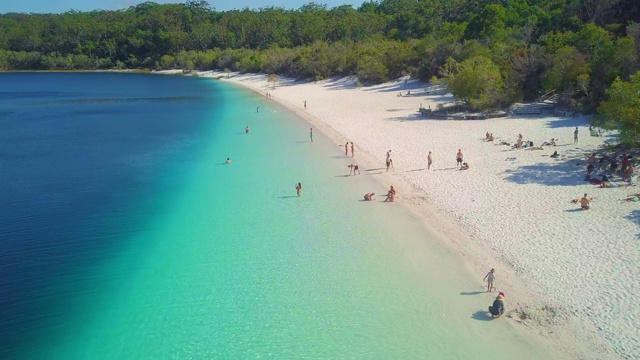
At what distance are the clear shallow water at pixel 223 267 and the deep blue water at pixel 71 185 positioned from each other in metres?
0.10

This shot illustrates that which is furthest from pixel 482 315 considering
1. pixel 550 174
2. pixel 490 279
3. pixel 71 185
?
pixel 71 185

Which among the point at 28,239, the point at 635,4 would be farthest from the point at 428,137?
the point at 635,4

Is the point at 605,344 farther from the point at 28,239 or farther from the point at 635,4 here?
the point at 635,4

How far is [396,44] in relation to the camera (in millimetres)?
76688

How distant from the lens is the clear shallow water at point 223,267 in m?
13.8

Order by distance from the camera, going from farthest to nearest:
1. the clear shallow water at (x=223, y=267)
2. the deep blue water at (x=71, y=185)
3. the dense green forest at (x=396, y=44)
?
the dense green forest at (x=396, y=44) → the deep blue water at (x=71, y=185) → the clear shallow water at (x=223, y=267)

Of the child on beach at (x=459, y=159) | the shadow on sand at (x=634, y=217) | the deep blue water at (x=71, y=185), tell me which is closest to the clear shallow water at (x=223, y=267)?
the deep blue water at (x=71, y=185)

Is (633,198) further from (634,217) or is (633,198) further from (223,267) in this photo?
(223,267)

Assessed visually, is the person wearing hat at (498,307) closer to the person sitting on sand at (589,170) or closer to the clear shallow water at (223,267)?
the clear shallow water at (223,267)

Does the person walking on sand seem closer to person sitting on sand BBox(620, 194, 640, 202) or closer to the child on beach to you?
person sitting on sand BBox(620, 194, 640, 202)

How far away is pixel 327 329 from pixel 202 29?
141321mm

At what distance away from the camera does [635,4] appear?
52.3 meters

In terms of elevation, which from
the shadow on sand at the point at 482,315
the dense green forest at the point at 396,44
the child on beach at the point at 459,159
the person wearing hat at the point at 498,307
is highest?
the dense green forest at the point at 396,44

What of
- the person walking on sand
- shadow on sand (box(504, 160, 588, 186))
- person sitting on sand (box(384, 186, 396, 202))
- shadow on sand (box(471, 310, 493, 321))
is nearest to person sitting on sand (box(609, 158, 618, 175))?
shadow on sand (box(504, 160, 588, 186))
